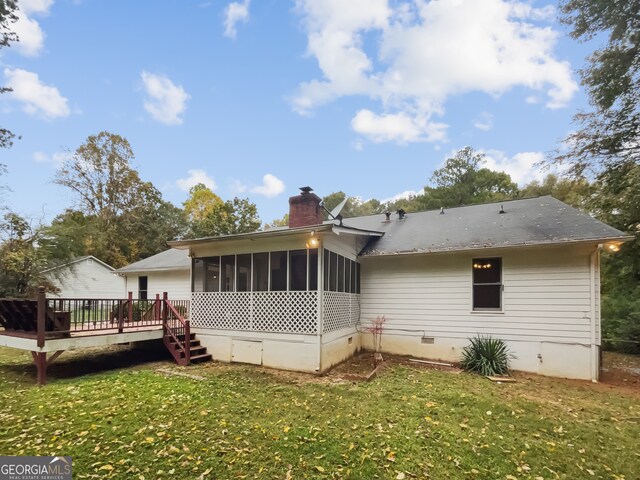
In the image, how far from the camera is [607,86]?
10555 mm

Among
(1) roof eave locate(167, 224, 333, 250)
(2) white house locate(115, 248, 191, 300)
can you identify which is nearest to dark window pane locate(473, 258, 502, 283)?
(1) roof eave locate(167, 224, 333, 250)

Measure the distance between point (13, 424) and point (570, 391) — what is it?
989 centimetres

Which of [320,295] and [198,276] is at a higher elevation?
[198,276]

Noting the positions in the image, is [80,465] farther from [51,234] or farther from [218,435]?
[51,234]

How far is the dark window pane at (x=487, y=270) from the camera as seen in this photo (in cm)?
876

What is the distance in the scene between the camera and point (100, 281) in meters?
22.3

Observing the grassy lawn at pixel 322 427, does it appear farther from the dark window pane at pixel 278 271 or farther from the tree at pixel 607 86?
the tree at pixel 607 86

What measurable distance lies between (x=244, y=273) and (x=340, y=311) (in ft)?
9.84

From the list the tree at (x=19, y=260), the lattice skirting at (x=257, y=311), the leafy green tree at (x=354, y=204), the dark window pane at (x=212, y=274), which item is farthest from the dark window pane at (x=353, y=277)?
the leafy green tree at (x=354, y=204)

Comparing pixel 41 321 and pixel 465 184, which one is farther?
pixel 465 184

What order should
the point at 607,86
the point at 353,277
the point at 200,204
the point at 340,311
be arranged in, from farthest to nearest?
the point at 200,204 < the point at 607,86 < the point at 353,277 < the point at 340,311

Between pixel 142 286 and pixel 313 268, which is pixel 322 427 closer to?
pixel 313 268

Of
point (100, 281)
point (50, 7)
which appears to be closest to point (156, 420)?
point (50, 7)

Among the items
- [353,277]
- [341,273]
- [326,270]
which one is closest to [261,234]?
[326,270]
